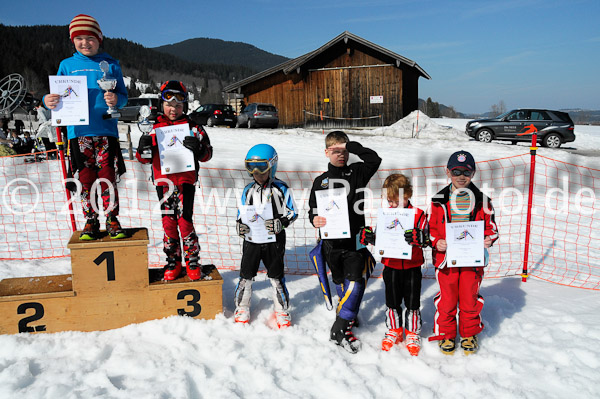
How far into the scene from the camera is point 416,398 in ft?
8.82

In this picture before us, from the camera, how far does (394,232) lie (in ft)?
10.4

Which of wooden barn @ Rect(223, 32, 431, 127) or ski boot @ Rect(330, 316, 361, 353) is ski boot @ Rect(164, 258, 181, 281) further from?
wooden barn @ Rect(223, 32, 431, 127)

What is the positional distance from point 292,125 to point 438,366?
22755 mm

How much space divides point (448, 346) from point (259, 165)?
2134mm

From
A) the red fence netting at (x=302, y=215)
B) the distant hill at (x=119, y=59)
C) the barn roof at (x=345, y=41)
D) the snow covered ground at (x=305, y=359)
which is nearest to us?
the snow covered ground at (x=305, y=359)

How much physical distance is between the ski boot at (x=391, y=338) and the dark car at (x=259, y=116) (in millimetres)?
19256

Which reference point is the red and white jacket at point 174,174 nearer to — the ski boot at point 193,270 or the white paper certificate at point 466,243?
the ski boot at point 193,270

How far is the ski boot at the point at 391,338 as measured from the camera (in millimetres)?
3303

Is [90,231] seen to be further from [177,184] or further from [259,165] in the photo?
[259,165]

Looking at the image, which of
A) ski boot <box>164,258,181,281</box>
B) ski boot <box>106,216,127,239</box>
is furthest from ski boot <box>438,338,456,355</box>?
ski boot <box>106,216,127,239</box>

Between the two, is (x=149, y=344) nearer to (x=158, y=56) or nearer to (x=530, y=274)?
(x=530, y=274)

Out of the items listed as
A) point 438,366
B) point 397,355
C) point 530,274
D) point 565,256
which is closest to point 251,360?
point 397,355

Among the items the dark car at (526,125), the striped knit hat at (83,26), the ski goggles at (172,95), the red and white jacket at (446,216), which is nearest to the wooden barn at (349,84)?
the dark car at (526,125)

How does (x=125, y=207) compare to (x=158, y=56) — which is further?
(x=158, y=56)
